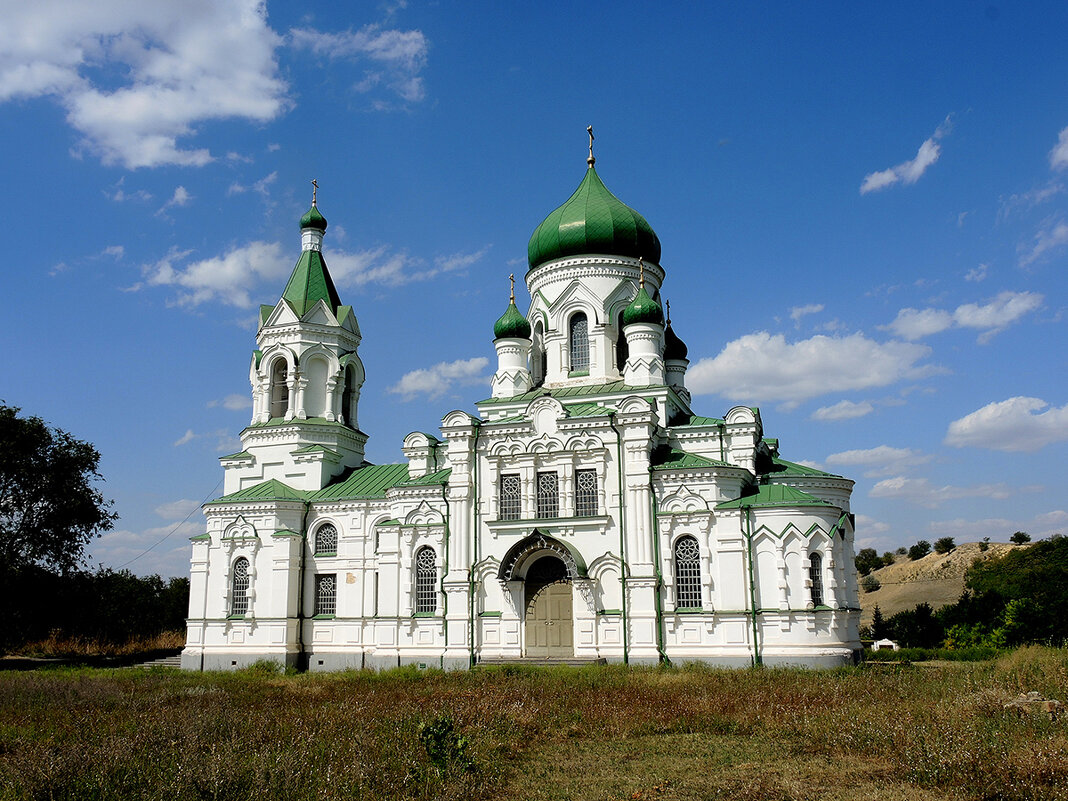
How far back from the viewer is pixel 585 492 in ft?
83.5

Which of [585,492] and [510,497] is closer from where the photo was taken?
[585,492]

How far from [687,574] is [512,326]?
1077 centimetres

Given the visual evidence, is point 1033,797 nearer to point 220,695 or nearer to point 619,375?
point 220,695

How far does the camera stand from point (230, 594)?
94.0ft

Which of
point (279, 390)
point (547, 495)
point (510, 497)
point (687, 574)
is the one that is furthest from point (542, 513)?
point (279, 390)

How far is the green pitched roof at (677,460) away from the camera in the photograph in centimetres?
2444

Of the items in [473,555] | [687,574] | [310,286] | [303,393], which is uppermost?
[310,286]

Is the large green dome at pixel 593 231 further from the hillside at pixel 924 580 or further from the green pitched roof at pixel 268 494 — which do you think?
the hillside at pixel 924 580

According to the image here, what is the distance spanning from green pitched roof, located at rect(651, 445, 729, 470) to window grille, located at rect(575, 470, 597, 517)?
73.8 inches

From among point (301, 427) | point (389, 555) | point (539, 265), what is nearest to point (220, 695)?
point (389, 555)

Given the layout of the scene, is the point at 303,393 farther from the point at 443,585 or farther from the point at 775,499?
the point at 775,499

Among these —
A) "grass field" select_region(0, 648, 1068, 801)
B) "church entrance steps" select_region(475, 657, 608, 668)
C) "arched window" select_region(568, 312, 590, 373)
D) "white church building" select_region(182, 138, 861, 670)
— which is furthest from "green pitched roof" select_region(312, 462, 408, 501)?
"grass field" select_region(0, 648, 1068, 801)

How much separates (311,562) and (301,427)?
484 centimetres

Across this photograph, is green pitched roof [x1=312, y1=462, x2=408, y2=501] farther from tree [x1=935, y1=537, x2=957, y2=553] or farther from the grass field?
tree [x1=935, y1=537, x2=957, y2=553]
